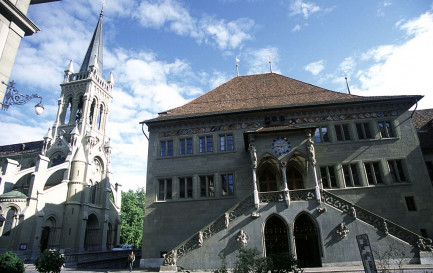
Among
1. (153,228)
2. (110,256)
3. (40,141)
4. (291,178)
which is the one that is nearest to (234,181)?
(291,178)

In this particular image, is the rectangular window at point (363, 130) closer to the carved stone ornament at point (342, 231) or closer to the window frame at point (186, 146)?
the carved stone ornament at point (342, 231)

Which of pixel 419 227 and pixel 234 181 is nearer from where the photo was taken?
pixel 419 227

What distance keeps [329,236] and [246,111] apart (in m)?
11.1

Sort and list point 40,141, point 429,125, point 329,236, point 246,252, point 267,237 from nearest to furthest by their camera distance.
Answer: point 246,252
point 329,236
point 267,237
point 429,125
point 40,141

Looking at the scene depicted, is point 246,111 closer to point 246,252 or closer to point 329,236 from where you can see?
point 329,236

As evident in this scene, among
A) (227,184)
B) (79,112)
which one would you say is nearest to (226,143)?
(227,184)

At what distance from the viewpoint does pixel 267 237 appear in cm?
1795

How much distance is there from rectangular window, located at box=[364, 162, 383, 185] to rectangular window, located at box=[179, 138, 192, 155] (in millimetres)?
14279

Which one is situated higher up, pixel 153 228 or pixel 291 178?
pixel 291 178

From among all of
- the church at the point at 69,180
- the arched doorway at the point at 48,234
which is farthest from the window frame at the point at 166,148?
the arched doorway at the point at 48,234

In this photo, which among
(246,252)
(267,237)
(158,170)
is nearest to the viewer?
(246,252)

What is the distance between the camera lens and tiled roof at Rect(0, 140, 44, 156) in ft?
158

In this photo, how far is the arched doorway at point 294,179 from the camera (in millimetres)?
20734

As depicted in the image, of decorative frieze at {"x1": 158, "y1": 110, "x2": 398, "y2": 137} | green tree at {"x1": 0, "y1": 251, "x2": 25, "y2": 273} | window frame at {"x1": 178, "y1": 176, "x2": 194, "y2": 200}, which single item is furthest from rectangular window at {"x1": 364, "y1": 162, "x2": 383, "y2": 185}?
green tree at {"x1": 0, "y1": 251, "x2": 25, "y2": 273}
